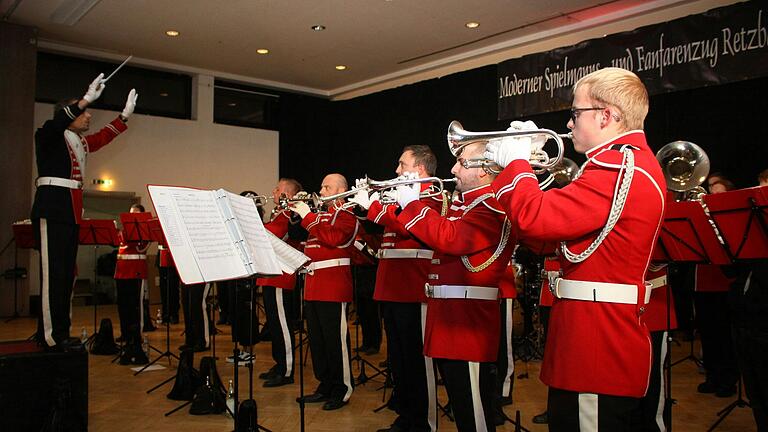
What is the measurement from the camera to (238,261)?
2277 mm

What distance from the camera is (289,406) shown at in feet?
14.1

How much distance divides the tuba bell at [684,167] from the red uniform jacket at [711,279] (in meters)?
0.73

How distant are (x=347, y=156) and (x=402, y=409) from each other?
8192mm

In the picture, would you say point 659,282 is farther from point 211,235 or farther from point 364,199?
point 211,235

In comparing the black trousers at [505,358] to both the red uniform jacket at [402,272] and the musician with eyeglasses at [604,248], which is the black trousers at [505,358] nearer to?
the red uniform jacket at [402,272]

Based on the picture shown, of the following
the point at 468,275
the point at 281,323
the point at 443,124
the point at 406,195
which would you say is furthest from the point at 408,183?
the point at 443,124

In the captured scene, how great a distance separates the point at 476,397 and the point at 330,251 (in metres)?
2.15

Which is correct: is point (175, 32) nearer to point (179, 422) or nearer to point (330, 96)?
point (330, 96)

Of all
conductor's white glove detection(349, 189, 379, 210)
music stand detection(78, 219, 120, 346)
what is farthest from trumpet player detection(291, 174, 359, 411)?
music stand detection(78, 219, 120, 346)

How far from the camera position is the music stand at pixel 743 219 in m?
2.68

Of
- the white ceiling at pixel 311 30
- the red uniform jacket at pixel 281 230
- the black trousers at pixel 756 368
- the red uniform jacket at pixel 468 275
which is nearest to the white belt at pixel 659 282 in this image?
the black trousers at pixel 756 368

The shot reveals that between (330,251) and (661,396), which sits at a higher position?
(330,251)

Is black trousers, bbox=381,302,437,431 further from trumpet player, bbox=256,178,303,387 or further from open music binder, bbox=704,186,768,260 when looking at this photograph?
open music binder, bbox=704,186,768,260

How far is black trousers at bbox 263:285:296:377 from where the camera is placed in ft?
16.0
